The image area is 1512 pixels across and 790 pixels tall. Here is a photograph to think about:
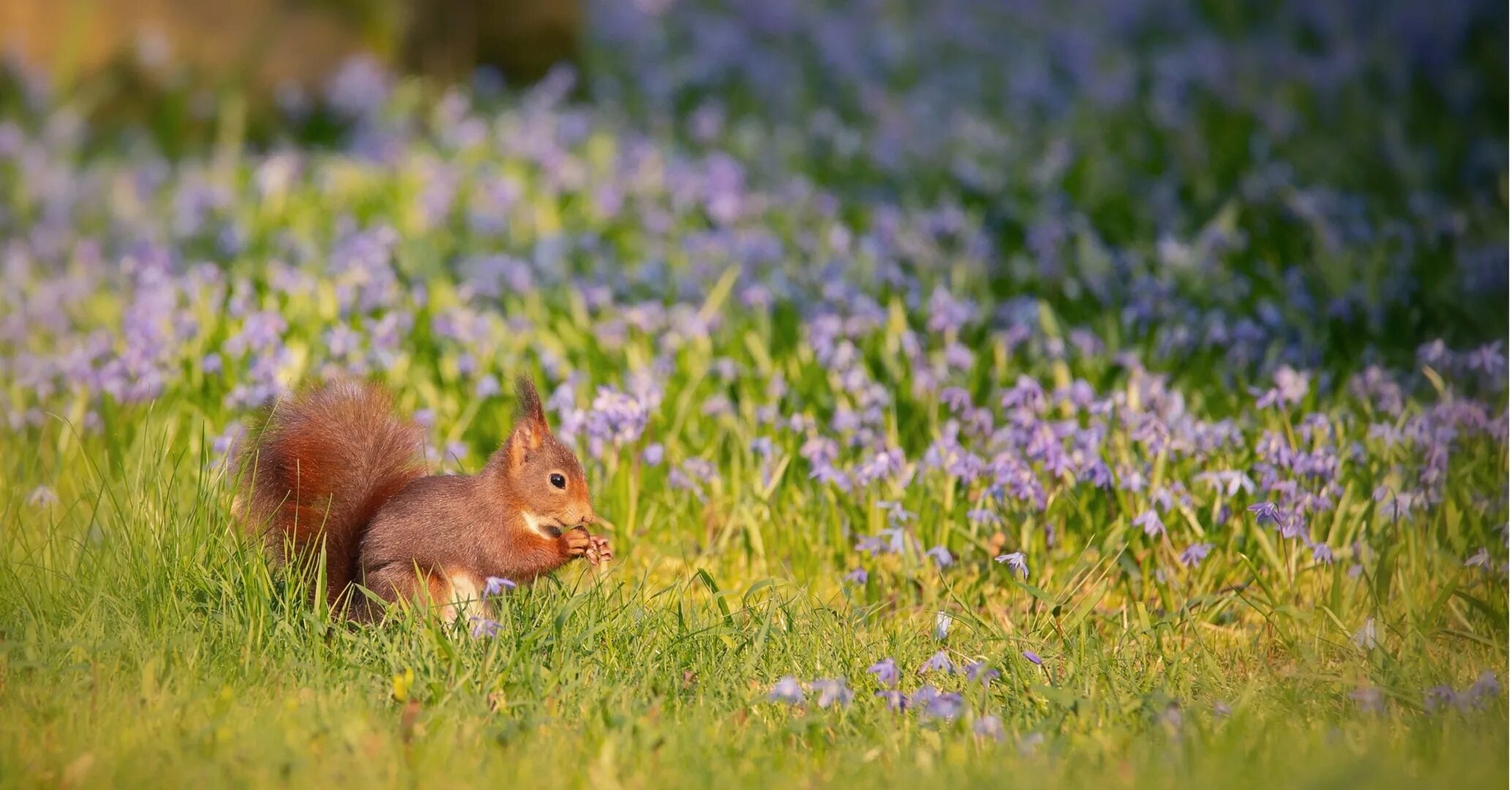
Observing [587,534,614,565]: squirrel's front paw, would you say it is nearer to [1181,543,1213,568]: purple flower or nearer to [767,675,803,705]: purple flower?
[767,675,803,705]: purple flower

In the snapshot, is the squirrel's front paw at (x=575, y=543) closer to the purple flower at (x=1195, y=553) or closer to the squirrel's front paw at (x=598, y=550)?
the squirrel's front paw at (x=598, y=550)

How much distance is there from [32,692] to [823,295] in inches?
118

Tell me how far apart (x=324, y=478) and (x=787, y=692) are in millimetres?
1119

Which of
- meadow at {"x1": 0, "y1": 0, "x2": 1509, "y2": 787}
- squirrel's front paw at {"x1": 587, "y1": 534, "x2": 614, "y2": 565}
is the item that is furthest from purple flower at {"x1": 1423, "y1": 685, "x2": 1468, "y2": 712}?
squirrel's front paw at {"x1": 587, "y1": 534, "x2": 614, "y2": 565}

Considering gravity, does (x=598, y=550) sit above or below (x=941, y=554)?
above

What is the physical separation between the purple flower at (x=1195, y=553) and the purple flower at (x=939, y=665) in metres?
0.74

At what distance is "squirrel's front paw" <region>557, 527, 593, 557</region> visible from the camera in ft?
Answer: 10.4

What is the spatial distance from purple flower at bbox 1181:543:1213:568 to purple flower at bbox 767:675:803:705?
109 cm

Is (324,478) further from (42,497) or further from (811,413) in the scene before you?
(811,413)

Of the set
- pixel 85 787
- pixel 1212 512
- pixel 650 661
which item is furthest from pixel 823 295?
pixel 85 787

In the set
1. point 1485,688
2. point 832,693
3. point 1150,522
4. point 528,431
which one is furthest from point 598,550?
point 1485,688

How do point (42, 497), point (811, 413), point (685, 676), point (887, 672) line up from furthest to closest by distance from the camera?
point (811, 413)
point (42, 497)
point (685, 676)
point (887, 672)

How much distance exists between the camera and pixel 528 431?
323cm

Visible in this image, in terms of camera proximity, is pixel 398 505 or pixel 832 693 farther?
pixel 398 505
